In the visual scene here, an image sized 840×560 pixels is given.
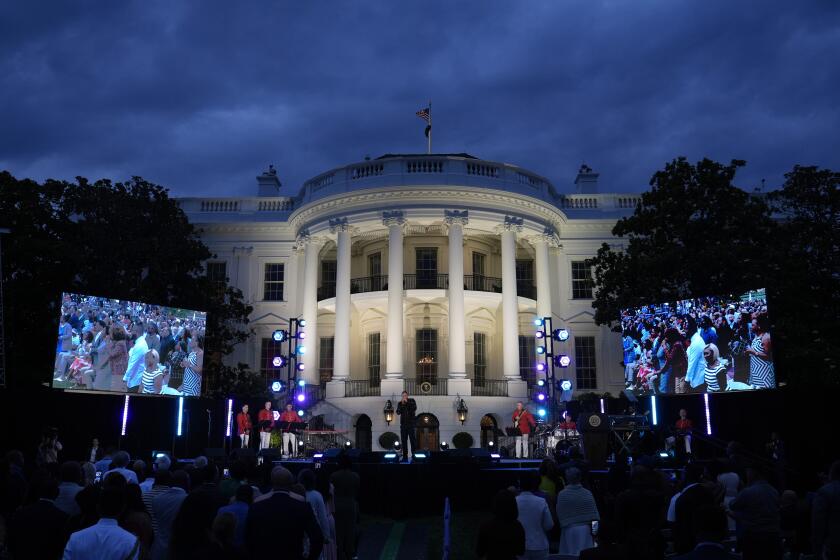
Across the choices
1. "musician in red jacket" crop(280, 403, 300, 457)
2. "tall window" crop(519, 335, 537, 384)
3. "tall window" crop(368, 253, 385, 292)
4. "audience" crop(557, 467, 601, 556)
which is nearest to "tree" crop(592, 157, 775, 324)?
"tall window" crop(519, 335, 537, 384)

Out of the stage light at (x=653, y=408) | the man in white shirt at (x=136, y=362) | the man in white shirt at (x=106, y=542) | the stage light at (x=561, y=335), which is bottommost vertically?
the man in white shirt at (x=106, y=542)

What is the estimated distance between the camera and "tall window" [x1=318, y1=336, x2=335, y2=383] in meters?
32.1

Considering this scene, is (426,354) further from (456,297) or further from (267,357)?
(267,357)

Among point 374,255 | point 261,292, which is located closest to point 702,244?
point 374,255

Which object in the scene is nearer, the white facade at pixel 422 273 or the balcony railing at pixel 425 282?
the white facade at pixel 422 273

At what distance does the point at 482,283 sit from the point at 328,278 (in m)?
7.22

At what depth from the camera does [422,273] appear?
31594 millimetres

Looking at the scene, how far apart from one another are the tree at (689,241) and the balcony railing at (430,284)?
270 inches

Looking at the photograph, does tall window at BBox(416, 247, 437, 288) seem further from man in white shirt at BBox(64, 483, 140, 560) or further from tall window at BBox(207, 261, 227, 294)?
man in white shirt at BBox(64, 483, 140, 560)

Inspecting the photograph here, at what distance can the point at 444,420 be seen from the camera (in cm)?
2592

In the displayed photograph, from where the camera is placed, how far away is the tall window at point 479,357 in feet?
100

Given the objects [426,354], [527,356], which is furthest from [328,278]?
[527,356]

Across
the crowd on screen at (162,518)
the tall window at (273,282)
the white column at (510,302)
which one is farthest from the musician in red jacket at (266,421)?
the crowd on screen at (162,518)

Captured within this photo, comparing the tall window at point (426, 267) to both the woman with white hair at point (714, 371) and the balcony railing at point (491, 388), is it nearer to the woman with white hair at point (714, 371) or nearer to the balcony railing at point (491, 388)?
the balcony railing at point (491, 388)
